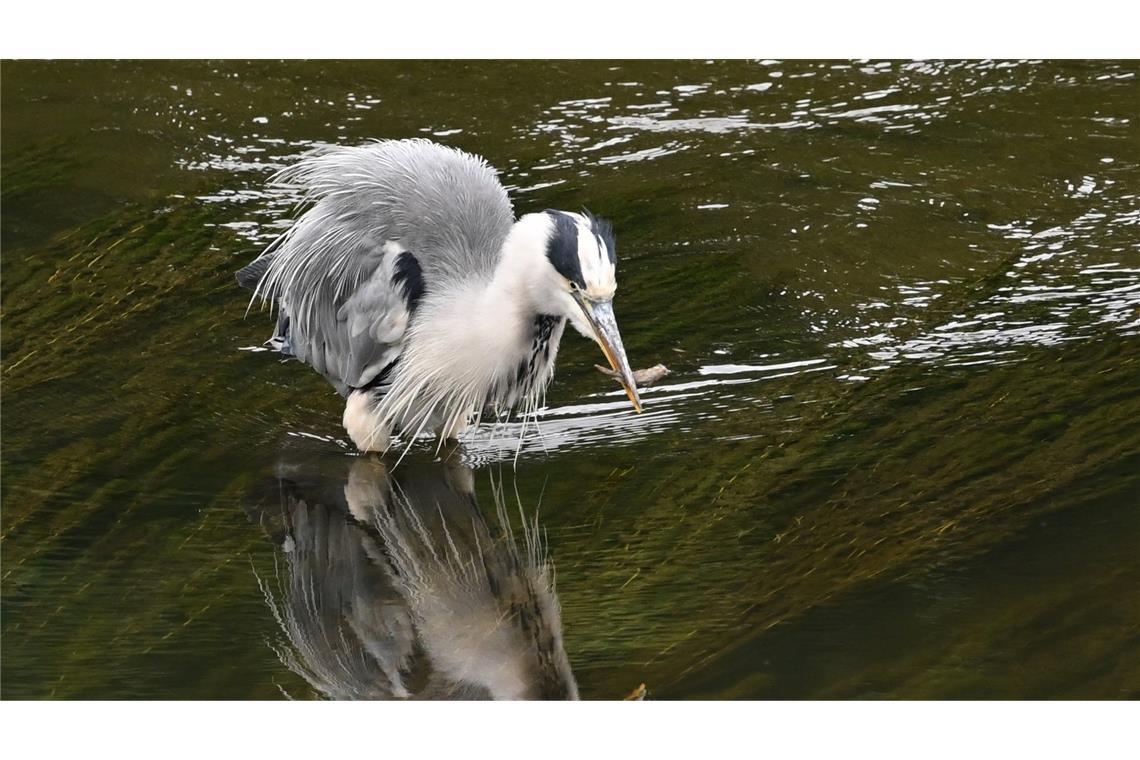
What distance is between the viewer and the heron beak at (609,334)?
3916mm

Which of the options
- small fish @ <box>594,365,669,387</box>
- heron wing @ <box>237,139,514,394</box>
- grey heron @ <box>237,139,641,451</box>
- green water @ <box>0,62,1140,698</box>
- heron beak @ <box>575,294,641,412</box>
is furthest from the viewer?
small fish @ <box>594,365,669,387</box>

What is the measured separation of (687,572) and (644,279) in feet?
6.40

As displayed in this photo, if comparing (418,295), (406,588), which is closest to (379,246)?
(418,295)

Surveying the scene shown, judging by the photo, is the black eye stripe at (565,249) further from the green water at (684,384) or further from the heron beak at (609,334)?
the green water at (684,384)

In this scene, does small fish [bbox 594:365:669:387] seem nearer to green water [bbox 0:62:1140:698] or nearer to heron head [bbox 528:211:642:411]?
green water [bbox 0:62:1140:698]

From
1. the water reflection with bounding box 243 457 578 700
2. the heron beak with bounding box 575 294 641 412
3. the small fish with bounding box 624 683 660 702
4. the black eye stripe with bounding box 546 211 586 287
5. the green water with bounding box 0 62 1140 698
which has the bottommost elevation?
the water reflection with bounding box 243 457 578 700

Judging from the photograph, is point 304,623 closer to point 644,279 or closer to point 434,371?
point 434,371

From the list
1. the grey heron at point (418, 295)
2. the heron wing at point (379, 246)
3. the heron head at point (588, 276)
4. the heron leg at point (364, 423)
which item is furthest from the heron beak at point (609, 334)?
the heron leg at point (364, 423)

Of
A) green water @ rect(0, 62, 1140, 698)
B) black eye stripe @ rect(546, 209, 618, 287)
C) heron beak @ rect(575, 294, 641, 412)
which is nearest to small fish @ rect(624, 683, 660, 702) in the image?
green water @ rect(0, 62, 1140, 698)

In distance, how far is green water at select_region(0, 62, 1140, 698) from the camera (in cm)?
379

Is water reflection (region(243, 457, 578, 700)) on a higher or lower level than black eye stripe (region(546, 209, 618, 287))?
lower

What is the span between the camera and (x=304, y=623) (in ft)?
12.9

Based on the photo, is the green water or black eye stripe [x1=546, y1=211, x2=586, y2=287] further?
black eye stripe [x1=546, y1=211, x2=586, y2=287]

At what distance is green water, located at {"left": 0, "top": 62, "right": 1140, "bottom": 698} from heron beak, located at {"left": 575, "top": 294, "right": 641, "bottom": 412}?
0.52 meters
